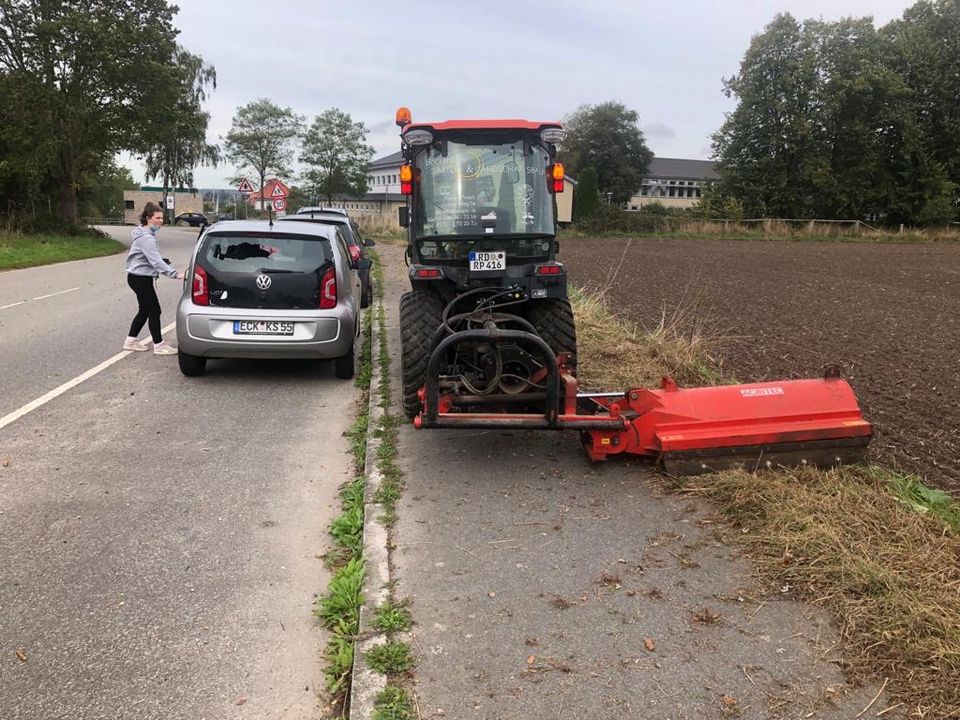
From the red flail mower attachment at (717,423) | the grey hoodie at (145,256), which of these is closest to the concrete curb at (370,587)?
the red flail mower attachment at (717,423)

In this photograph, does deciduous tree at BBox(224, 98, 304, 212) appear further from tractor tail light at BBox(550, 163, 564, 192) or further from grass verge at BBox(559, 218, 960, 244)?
tractor tail light at BBox(550, 163, 564, 192)

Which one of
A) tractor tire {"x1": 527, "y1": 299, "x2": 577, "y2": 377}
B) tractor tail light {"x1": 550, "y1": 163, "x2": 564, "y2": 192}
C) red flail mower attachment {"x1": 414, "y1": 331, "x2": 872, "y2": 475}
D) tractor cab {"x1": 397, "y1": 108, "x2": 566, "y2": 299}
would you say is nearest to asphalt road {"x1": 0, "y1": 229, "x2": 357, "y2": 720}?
red flail mower attachment {"x1": 414, "y1": 331, "x2": 872, "y2": 475}

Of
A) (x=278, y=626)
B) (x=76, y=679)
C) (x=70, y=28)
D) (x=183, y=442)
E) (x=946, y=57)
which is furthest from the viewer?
(x=946, y=57)

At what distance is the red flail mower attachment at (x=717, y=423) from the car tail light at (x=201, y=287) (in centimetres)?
375

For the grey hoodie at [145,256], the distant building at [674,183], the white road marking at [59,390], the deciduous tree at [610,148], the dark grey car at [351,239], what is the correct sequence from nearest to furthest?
the white road marking at [59,390], the grey hoodie at [145,256], the dark grey car at [351,239], the deciduous tree at [610,148], the distant building at [674,183]

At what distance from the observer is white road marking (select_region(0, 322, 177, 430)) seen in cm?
629

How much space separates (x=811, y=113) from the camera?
174 feet

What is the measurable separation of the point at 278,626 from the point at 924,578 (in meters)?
2.96

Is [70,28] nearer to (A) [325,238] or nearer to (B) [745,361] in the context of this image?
(A) [325,238]

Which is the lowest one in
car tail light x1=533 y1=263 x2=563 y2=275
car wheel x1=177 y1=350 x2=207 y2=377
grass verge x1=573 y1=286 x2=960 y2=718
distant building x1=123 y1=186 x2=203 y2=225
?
grass verge x1=573 y1=286 x2=960 y2=718

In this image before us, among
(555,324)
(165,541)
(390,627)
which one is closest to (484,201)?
(555,324)

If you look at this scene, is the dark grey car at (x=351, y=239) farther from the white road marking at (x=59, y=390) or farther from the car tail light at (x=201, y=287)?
the car tail light at (x=201, y=287)

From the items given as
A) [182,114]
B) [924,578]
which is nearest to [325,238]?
[924,578]

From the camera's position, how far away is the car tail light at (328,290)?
7.71m
